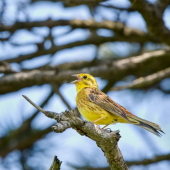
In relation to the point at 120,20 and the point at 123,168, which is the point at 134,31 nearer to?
the point at 120,20

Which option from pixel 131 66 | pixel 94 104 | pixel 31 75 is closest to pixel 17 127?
pixel 31 75

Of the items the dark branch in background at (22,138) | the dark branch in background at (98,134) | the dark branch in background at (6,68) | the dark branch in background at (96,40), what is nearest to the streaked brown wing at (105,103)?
the dark branch in background at (98,134)

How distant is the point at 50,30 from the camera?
5809mm

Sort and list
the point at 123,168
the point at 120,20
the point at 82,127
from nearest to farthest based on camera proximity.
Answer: the point at 82,127 < the point at 123,168 < the point at 120,20

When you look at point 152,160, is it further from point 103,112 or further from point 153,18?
point 153,18

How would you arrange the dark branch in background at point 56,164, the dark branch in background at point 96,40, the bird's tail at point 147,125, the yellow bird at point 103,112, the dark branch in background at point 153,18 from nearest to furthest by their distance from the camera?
the dark branch in background at point 56,164 → the bird's tail at point 147,125 → the yellow bird at point 103,112 → the dark branch in background at point 153,18 → the dark branch in background at point 96,40

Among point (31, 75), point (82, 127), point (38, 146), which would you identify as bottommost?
point (82, 127)

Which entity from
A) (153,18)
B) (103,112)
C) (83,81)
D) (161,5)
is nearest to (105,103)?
(103,112)

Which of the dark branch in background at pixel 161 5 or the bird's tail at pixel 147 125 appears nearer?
the bird's tail at pixel 147 125

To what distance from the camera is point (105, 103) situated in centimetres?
419

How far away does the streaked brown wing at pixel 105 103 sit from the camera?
390 cm

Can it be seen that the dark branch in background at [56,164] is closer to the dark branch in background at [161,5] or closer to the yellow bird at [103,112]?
the yellow bird at [103,112]

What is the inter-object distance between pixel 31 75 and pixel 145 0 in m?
2.35

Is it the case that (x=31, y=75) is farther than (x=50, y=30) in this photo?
No
